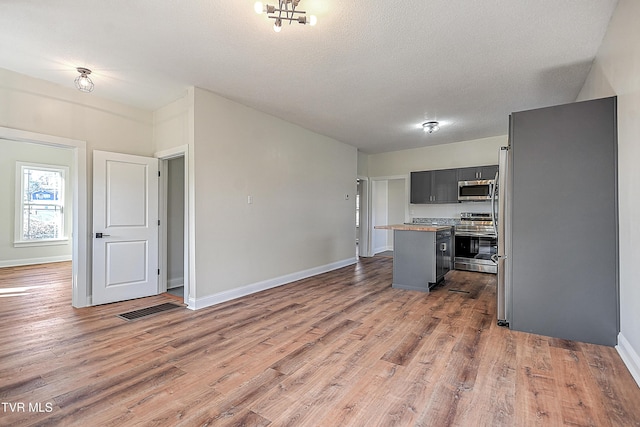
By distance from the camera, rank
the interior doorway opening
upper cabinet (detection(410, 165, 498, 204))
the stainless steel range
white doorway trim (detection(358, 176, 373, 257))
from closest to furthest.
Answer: the interior doorway opening → the stainless steel range → upper cabinet (detection(410, 165, 498, 204)) → white doorway trim (detection(358, 176, 373, 257))

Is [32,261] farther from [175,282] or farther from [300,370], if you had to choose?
[300,370]

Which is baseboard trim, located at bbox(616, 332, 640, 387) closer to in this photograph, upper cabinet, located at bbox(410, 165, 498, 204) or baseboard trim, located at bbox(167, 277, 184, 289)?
upper cabinet, located at bbox(410, 165, 498, 204)

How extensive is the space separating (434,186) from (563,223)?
386cm

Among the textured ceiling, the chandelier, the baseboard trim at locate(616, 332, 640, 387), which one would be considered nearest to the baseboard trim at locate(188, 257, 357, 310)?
the textured ceiling

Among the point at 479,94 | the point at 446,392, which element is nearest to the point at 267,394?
the point at 446,392

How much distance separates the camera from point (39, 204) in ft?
21.4

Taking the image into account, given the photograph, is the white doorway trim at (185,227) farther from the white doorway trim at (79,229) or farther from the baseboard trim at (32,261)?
the baseboard trim at (32,261)

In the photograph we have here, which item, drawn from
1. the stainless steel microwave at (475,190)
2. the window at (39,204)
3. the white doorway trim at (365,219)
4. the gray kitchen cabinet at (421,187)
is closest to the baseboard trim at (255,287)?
the white doorway trim at (365,219)

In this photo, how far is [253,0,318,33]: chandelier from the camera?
207 cm

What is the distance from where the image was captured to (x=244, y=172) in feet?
13.7

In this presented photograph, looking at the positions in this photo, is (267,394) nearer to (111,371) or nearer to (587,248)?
(111,371)

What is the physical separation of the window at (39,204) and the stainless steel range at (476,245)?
28.7ft

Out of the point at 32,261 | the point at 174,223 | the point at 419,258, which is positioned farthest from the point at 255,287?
the point at 32,261

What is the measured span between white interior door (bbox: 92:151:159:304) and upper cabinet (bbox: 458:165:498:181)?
5.62m
